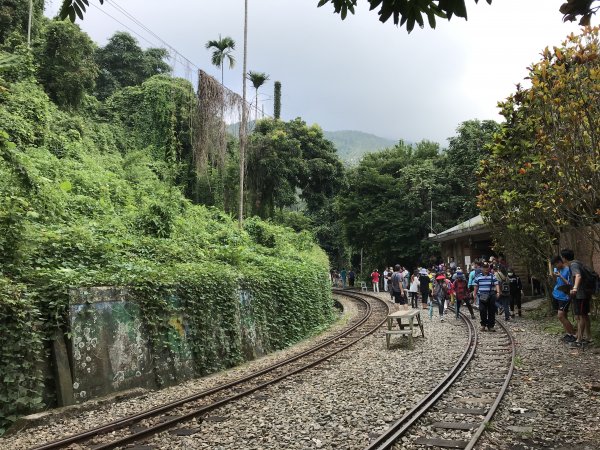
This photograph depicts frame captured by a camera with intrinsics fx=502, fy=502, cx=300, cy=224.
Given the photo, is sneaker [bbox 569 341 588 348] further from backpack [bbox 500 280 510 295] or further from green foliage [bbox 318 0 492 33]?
green foliage [bbox 318 0 492 33]

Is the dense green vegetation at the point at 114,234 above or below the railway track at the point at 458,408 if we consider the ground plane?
above

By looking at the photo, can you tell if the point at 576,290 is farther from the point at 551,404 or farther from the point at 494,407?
the point at 494,407

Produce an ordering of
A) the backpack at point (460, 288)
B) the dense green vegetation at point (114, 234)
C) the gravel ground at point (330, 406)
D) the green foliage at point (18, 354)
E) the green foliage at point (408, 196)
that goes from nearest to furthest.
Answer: the gravel ground at point (330, 406)
the green foliage at point (18, 354)
the dense green vegetation at point (114, 234)
the backpack at point (460, 288)
the green foliage at point (408, 196)

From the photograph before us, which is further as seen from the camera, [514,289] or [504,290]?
[514,289]

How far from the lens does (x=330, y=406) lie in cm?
693

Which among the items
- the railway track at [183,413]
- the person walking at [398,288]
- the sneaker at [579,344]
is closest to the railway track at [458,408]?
the sneaker at [579,344]

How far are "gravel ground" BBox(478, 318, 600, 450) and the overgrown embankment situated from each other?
562 cm

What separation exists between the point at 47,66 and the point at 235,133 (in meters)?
11.2

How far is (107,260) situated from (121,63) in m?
29.4

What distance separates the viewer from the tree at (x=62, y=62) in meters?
22.6

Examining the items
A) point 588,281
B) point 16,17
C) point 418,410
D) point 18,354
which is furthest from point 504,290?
point 16,17

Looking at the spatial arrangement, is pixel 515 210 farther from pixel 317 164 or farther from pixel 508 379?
pixel 317 164

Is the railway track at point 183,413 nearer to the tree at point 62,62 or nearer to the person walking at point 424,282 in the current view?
the person walking at point 424,282

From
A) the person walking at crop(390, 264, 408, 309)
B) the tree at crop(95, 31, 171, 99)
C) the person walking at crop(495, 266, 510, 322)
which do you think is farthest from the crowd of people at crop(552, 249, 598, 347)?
the tree at crop(95, 31, 171, 99)
